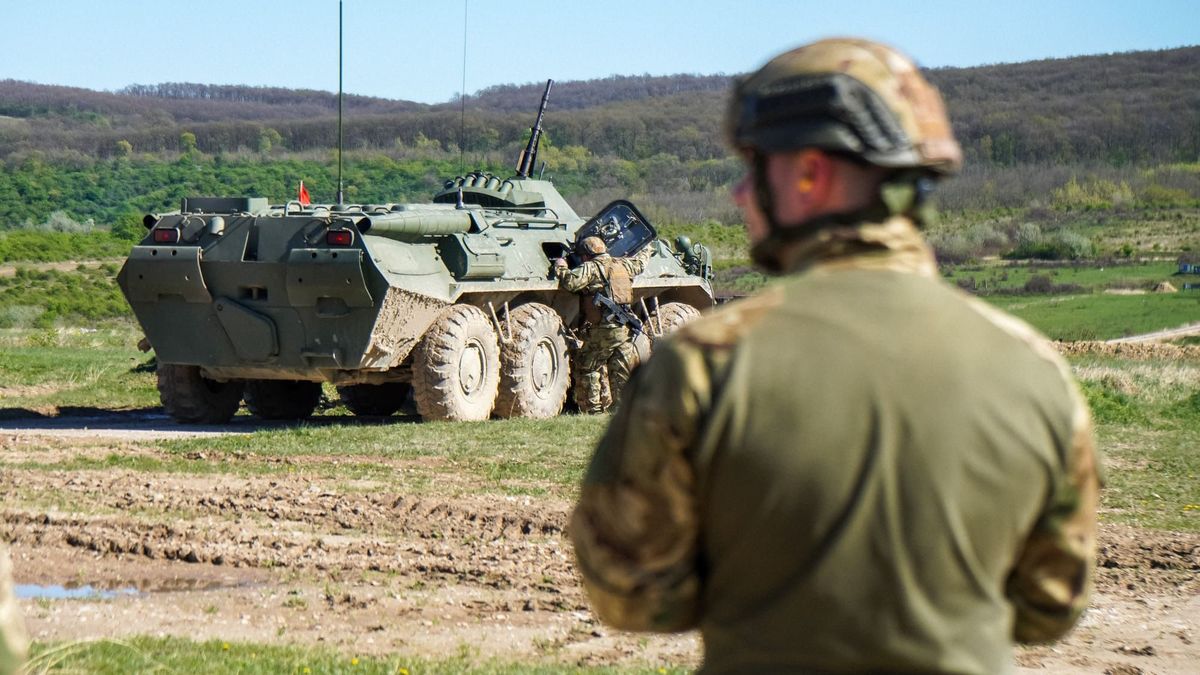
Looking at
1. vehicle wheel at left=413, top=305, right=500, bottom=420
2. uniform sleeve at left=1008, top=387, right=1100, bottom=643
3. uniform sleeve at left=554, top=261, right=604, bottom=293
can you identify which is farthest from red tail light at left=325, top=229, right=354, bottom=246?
uniform sleeve at left=1008, top=387, right=1100, bottom=643

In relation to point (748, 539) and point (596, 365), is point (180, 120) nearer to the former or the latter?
point (596, 365)

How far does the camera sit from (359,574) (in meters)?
8.49

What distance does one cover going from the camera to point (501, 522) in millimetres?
9938

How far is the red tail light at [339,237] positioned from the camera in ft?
48.6

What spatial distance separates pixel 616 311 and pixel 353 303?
3115 mm

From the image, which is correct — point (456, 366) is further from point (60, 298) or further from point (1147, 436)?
point (60, 298)

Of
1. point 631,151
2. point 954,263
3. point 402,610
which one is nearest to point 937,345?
point 402,610

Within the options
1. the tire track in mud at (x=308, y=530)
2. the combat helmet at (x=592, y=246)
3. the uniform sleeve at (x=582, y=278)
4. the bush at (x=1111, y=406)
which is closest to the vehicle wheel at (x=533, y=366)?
the uniform sleeve at (x=582, y=278)

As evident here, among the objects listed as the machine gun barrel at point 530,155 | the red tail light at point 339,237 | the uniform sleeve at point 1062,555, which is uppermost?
the uniform sleeve at point 1062,555

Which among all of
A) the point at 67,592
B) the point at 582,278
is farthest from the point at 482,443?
the point at 67,592

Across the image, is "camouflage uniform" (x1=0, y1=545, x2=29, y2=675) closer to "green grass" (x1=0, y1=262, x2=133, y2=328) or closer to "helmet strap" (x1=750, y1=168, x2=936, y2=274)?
"helmet strap" (x1=750, y1=168, x2=936, y2=274)

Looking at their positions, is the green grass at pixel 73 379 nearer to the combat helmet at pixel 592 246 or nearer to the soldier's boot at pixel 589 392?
the soldier's boot at pixel 589 392

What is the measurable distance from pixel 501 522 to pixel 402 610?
2.26 m

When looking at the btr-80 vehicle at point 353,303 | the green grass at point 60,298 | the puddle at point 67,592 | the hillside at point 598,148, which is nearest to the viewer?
the puddle at point 67,592
